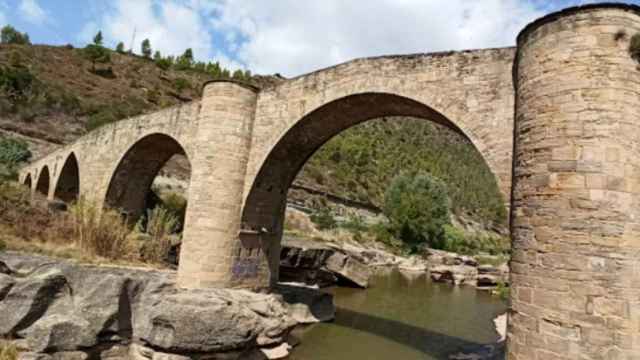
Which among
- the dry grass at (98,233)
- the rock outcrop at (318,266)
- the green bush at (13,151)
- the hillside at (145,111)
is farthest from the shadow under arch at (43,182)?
the dry grass at (98,233)

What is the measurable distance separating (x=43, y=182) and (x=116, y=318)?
19363mm

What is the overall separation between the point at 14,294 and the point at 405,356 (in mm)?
6080

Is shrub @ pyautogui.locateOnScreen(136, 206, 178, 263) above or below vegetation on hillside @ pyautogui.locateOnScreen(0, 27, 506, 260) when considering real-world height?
below

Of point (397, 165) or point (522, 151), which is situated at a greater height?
point (397, 165)

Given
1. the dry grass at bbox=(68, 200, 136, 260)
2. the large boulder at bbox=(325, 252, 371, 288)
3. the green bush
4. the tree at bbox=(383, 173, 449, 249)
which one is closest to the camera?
the dry grass at bbox=(68, 200, 136, 260)

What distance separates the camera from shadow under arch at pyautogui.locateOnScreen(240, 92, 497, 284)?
7.46m

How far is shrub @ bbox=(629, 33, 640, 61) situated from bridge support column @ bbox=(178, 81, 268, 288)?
644cm

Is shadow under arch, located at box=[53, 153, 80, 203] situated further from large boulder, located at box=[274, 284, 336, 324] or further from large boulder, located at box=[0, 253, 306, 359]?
large boulder, located at box=[0, 253, 306, 359]

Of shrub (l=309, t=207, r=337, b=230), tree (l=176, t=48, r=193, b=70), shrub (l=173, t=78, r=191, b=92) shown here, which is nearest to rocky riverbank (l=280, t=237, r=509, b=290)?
shrub (l=309, t=207, r=337, b=230)

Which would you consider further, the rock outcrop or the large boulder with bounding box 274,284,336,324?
the rock outcrop

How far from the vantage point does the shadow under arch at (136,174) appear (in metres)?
12.9

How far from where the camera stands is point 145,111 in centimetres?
3130

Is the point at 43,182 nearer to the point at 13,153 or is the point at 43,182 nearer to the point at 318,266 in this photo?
the point at 13,153

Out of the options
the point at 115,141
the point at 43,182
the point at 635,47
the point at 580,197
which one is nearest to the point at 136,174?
the point at 115,141
